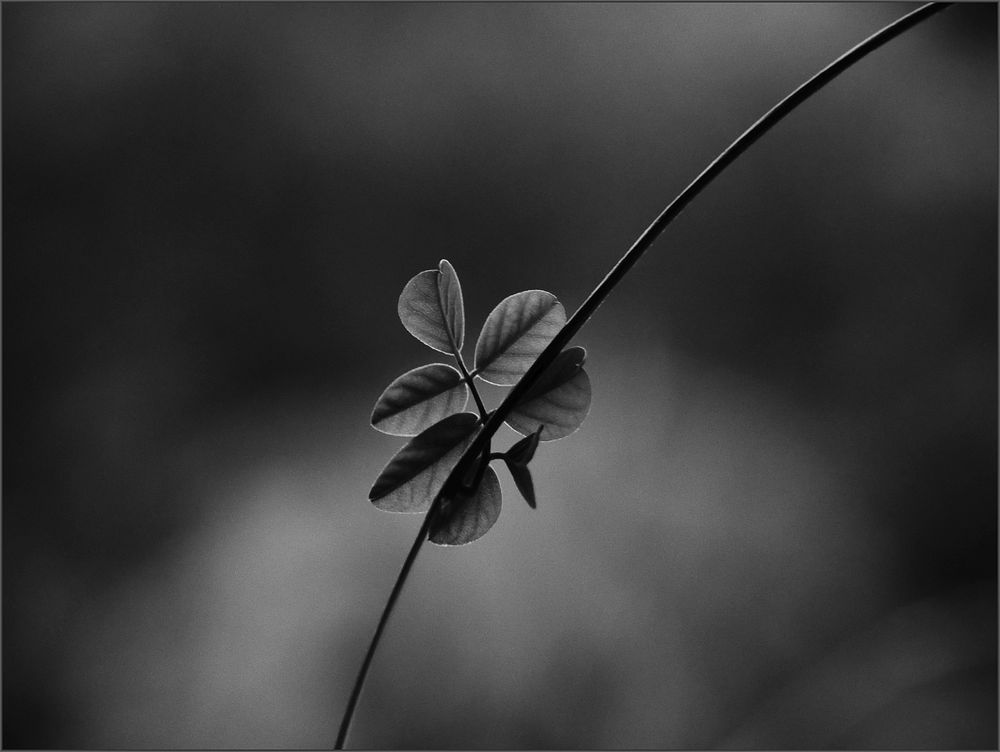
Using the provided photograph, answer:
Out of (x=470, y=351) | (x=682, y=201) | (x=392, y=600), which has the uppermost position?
(x=682, y=201)

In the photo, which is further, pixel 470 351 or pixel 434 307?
pixel 470 351

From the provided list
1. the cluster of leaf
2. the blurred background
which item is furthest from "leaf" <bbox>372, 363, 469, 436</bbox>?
the blurred background

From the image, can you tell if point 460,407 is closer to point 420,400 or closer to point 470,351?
point 420,400

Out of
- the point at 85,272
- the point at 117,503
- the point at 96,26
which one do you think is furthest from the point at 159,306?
the point at 96,26

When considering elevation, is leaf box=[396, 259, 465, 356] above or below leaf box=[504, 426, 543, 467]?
above

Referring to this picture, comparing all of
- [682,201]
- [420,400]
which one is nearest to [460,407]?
[420,400]

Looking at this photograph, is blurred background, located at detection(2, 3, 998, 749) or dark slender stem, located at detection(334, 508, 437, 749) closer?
dark slender stem, located at detection(334, 508, 437, 749)

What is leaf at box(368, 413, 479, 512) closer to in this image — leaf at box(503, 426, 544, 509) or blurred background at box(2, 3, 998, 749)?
leaf at box(503, 426, 544, 509)

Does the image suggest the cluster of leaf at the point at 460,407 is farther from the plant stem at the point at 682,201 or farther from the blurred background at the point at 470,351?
the blurred background at the point at 470,351
